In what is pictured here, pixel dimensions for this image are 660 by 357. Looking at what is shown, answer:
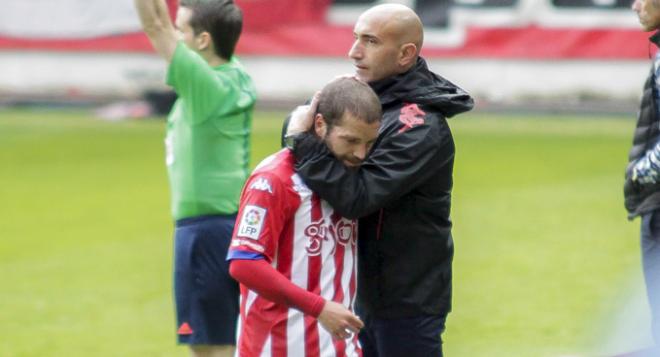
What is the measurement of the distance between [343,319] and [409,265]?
0.54 m

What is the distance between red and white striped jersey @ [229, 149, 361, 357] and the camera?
14.5ft

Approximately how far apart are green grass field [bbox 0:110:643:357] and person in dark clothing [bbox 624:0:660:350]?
50cm

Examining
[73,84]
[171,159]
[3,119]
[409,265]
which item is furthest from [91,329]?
[73,84]

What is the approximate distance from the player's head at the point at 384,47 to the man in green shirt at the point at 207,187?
4.51 ft

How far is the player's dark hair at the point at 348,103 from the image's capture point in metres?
4.45

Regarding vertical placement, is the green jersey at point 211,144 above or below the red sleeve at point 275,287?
below

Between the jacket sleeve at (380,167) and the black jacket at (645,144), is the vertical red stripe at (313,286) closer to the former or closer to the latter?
the jacket sleeve at (380,167)

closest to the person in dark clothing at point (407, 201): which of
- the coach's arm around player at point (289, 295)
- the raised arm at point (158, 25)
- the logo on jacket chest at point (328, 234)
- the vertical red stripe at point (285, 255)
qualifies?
the logo on jacket chest at point (328, 234)

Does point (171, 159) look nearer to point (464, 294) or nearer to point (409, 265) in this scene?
point (409, 265)

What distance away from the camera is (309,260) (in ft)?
14.8

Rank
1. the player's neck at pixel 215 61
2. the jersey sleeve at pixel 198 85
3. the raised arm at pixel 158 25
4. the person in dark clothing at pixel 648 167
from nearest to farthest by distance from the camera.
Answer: the raised arm at pixel 158 25 → the jersey sleeve at pixel 198 85 → the person in dark clothing at pixel 648 167 → the player's neck at pixel 215 61

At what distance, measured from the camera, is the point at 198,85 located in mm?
5945

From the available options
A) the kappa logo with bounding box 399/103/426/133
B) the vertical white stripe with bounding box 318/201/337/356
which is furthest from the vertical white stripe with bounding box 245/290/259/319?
the kappa logo with bounding box 399/103/426/133

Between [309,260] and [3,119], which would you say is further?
[3,119]
